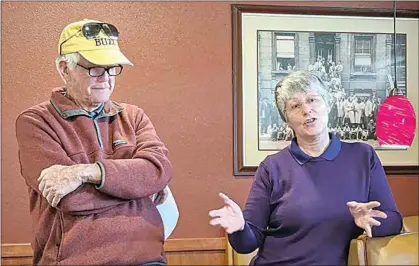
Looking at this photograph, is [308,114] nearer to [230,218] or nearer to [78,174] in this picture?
[230,218]

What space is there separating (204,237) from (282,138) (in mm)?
622

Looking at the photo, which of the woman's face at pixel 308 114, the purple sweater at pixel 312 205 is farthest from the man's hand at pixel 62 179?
the woman's face at pixel 308 114

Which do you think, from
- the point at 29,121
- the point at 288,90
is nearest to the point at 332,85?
the point at 288,90

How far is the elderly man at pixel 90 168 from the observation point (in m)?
1.68

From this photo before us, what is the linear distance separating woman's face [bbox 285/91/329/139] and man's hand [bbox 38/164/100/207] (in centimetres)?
73

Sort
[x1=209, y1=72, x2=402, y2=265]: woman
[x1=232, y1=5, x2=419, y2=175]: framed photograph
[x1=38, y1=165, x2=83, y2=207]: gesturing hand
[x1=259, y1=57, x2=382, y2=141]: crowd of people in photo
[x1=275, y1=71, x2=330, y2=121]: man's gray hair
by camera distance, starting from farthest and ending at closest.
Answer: [x1=259, y1=57, x2=382, y2=141]: crowd of people in photo, [x1=232, y1=5, x2=419, y2=175]: framed photograph, [x1=275, y1=71, x2=330, y2=121]: man's gray hair, [x1=209, y1=72, x2=402, y2=265]: woman, [x1=38, y1=165, x2=83, y2=207]: gesturing hand

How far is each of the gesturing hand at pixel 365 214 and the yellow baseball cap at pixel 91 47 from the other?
85 centimetres

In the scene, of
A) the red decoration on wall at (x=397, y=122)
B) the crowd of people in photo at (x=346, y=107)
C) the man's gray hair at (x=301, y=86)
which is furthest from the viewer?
the crowd of people in photo at (x=346, y=107)

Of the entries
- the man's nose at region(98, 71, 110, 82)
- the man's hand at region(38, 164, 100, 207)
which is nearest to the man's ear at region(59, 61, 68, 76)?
the man's nose at region(98, 71, 110, 82)

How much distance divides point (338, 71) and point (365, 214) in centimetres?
124

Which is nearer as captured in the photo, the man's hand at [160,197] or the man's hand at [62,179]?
the man's hand at [62,179]

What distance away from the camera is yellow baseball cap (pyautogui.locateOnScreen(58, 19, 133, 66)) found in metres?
1.77

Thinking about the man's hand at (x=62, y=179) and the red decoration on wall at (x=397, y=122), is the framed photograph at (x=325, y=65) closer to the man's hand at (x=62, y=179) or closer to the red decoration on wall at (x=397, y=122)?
the red decoration on wall at (x=397, y=122)

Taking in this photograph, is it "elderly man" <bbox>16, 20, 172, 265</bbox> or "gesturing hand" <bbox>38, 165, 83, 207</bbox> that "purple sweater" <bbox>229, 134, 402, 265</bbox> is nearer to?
"elderly man" <bbox>16, 20, 172, 265</bbox>
